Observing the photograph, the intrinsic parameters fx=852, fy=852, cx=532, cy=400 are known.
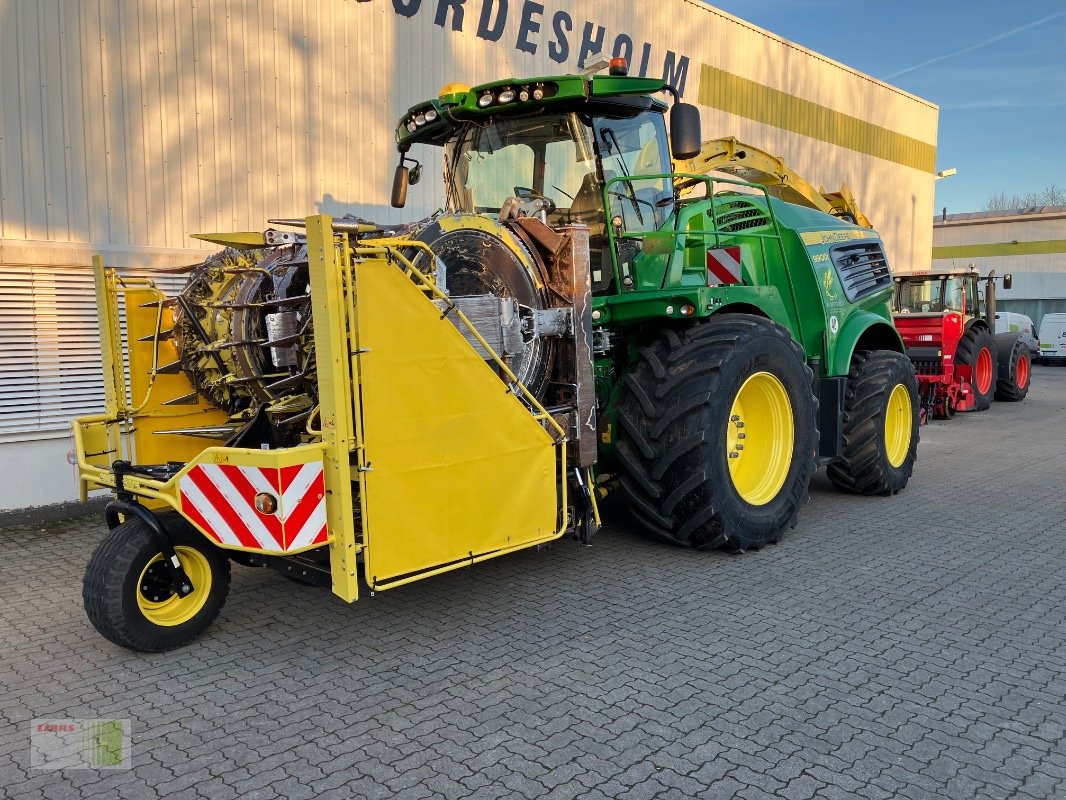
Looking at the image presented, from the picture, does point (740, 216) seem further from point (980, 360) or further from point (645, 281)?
point (980, 360)

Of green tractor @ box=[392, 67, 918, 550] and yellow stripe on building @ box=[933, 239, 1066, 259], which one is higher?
yellow stripe on building @ box=[933, 239, 1066, 259]

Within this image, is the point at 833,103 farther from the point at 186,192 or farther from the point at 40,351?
the point at 40,351

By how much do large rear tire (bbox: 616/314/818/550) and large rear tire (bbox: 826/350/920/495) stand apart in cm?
151

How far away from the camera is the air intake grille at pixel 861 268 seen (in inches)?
275

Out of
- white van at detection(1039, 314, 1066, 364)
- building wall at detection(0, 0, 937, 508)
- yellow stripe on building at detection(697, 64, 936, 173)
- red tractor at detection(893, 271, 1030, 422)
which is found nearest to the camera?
building wall at detection(0, 0, 937, 508)

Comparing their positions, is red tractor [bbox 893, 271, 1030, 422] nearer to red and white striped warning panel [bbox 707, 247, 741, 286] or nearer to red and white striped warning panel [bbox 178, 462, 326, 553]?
red and white striped warning panel [bbox 707, 247, 741, 286]

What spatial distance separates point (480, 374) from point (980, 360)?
508 inches

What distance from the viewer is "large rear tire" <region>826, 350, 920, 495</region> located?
696cm

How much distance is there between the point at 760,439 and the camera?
5.81 m

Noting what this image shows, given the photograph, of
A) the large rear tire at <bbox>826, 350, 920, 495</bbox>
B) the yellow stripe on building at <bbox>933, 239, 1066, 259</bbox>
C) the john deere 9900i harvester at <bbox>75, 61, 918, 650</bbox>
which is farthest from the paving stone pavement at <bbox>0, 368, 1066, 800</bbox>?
the yellow stripe on building at <bbox>933, 239, 1066, 259</bbox>

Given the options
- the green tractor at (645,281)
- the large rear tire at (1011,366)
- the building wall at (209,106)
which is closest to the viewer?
the green tractor at (645,281)

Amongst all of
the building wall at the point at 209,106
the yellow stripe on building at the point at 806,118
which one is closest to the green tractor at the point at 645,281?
the building wall at the point at 209,106

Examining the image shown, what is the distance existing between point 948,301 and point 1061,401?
442cm

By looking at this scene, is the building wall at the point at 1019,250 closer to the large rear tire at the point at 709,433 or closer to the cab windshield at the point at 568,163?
the large rear tire at the point at 709,433
